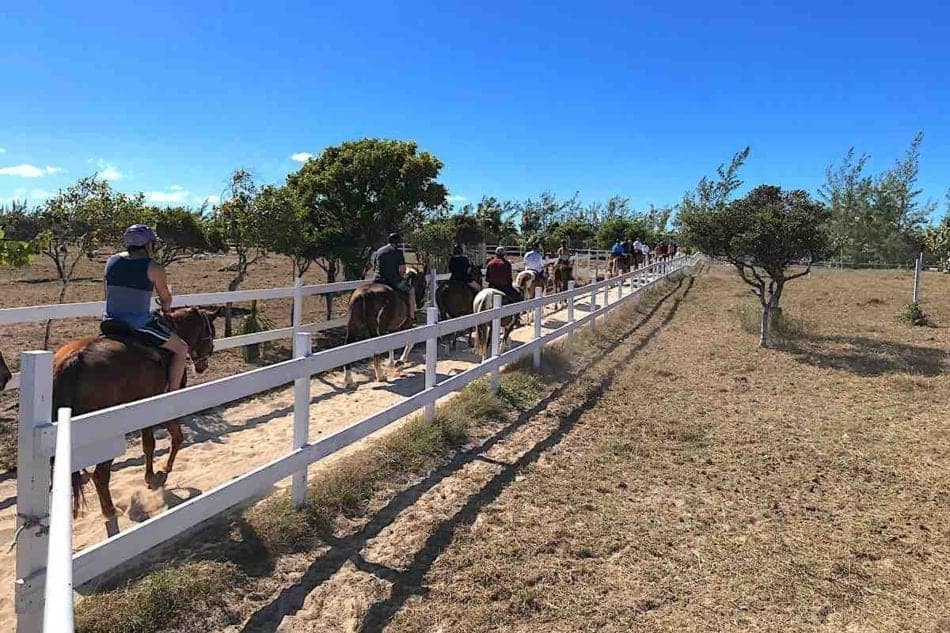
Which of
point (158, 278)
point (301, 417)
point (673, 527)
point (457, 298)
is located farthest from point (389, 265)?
point (673, 527)

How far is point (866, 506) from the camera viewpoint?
16.3 ft

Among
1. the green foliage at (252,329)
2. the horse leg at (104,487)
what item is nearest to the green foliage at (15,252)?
the green foliage at (252,329)

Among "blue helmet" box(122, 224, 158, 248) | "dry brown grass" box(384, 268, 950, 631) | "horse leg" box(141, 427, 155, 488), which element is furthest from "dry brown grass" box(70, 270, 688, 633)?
"blue helmet" box(122, 224, 158, 248)

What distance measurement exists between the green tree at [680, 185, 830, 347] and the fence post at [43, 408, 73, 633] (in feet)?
40.8

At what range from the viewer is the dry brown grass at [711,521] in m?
3.49

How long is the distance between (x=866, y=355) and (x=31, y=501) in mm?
13155

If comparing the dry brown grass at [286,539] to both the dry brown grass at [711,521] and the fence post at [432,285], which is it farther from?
the fence post at [432,285]

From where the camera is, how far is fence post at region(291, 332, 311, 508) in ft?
14.5

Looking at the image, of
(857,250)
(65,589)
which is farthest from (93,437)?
(857,250)

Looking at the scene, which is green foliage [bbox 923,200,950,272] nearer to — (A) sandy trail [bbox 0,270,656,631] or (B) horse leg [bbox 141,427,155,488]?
(A) sandy trail [bbox 0,270,656,631]

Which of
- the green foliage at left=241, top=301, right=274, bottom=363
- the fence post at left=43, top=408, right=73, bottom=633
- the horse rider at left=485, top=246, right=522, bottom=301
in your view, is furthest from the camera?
the horse rider at left=485, top=246, right=522, bottom=301

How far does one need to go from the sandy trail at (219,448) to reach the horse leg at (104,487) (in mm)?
199

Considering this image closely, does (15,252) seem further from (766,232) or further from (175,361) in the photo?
(766,232)

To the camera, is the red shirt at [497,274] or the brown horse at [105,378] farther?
the red shirt at [497,274]
